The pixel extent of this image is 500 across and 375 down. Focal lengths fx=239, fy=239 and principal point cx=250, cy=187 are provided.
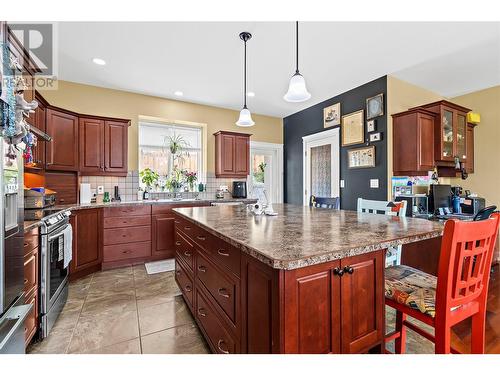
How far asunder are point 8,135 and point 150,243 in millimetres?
2669

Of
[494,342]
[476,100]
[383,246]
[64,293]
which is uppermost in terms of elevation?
[476,100]

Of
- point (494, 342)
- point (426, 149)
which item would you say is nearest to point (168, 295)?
point (494, 342)

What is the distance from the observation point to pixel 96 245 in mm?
3211

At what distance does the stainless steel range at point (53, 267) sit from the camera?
1.85 metres

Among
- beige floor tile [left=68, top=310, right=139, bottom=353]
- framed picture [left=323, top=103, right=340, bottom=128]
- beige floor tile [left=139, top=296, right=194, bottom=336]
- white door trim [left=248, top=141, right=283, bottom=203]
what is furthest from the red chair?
white door trim [left=248, top=141, right=283, bottom=203]

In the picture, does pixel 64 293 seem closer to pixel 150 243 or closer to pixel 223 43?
pixel 150 243

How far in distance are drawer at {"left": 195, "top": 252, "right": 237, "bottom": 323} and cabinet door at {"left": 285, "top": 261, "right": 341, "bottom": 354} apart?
0.39m

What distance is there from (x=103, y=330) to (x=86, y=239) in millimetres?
1553

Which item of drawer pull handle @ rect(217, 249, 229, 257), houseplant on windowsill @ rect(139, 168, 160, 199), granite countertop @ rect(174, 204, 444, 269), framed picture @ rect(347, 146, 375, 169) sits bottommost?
drawer pull handle @ rect(217, 249, 229, 257)

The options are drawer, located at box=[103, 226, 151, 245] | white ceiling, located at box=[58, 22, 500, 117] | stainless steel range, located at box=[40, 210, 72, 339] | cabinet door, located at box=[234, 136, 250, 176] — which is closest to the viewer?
stainless steel range, located at box=[40, 210, 72, 339]

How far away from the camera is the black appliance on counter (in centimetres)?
482

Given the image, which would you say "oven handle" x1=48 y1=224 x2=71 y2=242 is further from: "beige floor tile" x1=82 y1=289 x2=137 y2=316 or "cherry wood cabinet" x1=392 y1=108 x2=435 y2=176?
"cherry wood cabinet" x1=392 y1=108 x2=435 y2=176

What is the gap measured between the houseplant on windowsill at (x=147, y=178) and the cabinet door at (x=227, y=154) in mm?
1242

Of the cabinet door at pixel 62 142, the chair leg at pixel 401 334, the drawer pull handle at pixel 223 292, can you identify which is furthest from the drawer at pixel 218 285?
the cabinet door at pixel 62 142
